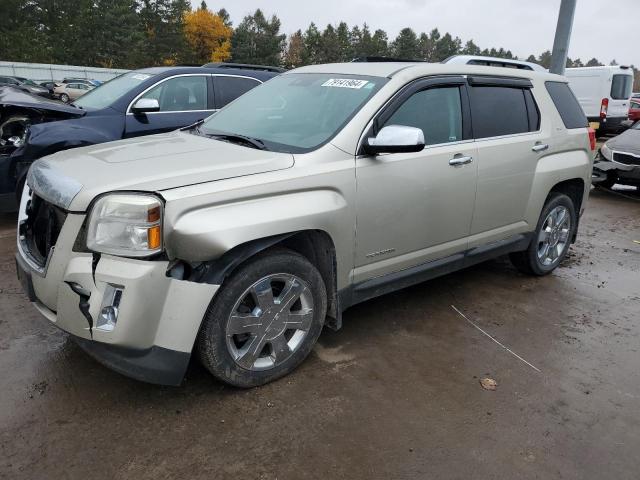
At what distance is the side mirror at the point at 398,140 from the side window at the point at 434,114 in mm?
288

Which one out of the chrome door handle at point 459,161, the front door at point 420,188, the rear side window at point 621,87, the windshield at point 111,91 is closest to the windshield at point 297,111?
the front door at point 420,188

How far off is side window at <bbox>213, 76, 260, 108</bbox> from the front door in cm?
356

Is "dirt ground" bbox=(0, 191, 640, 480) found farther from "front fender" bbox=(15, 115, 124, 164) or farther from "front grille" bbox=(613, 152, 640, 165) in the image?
"front grille" bbox=(613, 152, 640, 165)

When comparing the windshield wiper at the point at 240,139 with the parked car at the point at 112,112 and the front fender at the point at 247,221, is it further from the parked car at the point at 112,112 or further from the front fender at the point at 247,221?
the parked car at the point at 112,112

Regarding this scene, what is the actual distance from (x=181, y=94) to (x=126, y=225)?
177 inches

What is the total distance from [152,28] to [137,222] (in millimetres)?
69194

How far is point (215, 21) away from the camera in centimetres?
7344

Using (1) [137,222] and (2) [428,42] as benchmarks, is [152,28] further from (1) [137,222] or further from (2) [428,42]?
(1) [137,222]

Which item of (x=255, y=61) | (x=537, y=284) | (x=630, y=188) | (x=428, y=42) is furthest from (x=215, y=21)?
(x=537, y=284)

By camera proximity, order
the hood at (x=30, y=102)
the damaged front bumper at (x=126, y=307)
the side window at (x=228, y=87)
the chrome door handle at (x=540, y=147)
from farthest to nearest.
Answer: the side window at (x=228, y=87) < the hood at (x=30, y=102) < the chrome door handle at (x=540, y=147) < the damaged front bumper at (x=126, y=307)

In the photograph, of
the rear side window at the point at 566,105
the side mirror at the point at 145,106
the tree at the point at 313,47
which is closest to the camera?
the rear side window at the point at 566,105

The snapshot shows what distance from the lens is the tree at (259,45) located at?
7062cm

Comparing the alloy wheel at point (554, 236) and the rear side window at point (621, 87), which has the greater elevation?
the rear side window at point (621, 87)

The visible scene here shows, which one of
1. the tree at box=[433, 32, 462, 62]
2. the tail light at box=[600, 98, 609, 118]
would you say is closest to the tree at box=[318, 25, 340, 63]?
the tree at box=[433, 32, 462, 62]
